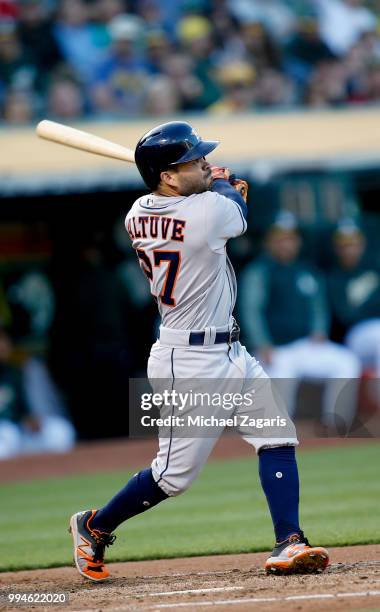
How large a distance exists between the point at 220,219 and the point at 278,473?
39.6 inches

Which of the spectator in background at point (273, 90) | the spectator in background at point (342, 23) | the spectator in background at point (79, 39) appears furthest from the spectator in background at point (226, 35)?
the spectator in background at point (79, 39)

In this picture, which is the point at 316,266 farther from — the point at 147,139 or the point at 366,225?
the point at 147,139

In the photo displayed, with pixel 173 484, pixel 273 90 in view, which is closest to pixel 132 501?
pixel 173 484

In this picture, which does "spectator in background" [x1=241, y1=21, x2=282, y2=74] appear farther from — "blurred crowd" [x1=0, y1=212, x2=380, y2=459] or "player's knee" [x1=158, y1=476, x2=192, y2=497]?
"player's knee" [x1=158, y1=476, x2=192, y2=497]

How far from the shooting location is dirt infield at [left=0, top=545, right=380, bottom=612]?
4.08 metres

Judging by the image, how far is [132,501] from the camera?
4.78 metres

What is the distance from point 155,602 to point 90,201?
7003 mm

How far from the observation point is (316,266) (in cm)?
1138

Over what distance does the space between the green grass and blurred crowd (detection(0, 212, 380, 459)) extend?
1229 mm

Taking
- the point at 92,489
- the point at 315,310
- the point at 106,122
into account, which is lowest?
the point at 92,489

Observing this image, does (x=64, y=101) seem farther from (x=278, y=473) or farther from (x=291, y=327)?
(x=278, y=473)

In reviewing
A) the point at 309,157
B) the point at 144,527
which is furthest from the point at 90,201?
the point at 144,527

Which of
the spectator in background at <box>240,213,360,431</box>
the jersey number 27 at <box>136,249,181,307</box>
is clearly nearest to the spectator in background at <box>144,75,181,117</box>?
the spectator in background at <box>240,213,360,431</box>

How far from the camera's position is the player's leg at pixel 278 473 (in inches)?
180
